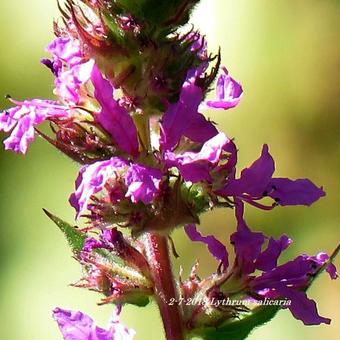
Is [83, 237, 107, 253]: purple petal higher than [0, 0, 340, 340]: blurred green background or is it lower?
lower

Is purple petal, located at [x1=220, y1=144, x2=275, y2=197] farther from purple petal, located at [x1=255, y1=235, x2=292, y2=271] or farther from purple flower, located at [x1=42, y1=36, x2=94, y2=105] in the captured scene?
purple flower, located at [x1=42, y1=36, x2=94, y2=105]

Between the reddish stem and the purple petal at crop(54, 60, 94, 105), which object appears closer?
the purple petal at crop(54, 60, 94, 105)

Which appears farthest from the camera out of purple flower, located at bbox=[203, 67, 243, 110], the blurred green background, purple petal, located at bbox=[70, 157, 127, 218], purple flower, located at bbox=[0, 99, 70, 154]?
the blurred green background

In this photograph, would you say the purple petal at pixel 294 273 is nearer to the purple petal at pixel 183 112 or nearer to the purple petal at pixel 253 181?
the purple petal at pixel 253 181

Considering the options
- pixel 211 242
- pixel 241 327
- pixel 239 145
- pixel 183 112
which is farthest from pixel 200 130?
pixel 239 145

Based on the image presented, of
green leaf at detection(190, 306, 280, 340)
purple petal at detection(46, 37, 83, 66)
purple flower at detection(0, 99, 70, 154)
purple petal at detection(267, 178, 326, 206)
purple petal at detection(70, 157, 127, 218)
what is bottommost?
green leaf at detection(190, 306, 280, 340)

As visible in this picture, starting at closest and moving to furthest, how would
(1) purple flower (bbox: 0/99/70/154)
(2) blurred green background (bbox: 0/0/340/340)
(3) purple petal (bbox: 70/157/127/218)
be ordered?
(3) purple petal (bbox: 70/157/127/218) → (1) purple flower (bbox: 0/99/70/154) → (2) blurred green background (bbox: 0/0/340/340)

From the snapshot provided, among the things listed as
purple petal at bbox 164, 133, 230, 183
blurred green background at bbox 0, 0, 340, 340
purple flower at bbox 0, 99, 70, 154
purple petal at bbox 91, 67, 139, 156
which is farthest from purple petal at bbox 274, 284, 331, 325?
blurred green background at bbox 0, 0, 340, 340
